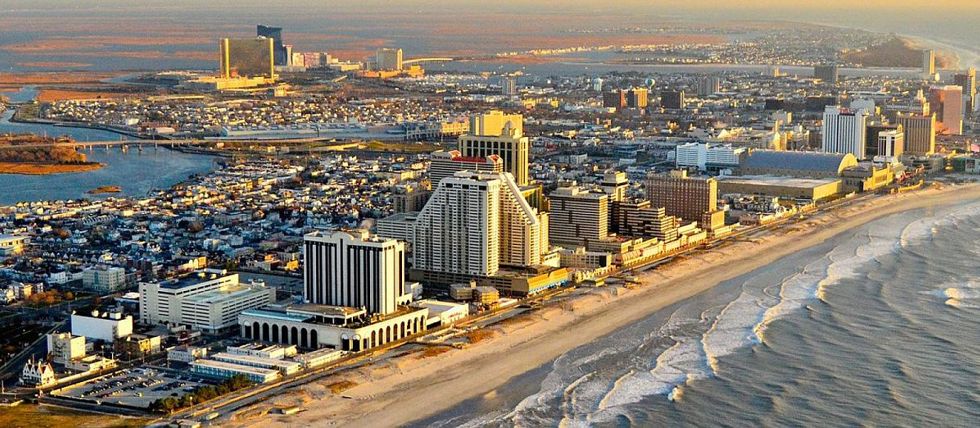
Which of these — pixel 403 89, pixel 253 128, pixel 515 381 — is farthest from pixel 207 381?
pixel 403 89

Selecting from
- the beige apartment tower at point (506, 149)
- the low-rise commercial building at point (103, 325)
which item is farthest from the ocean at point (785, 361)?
the low-rise commercial building at point (103, 325)

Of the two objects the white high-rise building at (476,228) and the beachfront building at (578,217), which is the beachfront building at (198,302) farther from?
the beachfront building at (578,217)

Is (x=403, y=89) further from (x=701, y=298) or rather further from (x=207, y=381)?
(x=207, y=381)

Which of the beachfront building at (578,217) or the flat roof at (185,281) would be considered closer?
the flat roof at (185,281)

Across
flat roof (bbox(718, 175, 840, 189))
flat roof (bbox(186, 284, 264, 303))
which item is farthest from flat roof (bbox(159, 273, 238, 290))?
flat roof (bbox(718, 175, 840, 189))

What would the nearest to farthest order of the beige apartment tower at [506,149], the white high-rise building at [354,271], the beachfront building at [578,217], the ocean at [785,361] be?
1. the ocean at [785,361]
2. the white high-rise building at [354,271]
3. the beachfront building at [578,217]
4. the beige apartment tower at [506,149]
